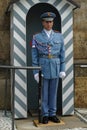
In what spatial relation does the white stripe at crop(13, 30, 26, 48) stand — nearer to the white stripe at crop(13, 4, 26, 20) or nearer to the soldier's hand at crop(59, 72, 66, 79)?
the white stripe at crop(13, 4, 26, 20)

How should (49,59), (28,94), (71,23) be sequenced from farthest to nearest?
(28,94)
(71,23)
(49,59)

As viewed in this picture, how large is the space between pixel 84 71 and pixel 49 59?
151 centimetres

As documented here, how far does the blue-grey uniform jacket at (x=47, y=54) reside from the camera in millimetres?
6609

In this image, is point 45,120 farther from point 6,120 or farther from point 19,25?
point 19,25

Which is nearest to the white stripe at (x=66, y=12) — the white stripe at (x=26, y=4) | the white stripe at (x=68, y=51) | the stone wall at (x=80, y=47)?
the white stripe at (x=68, y=51)

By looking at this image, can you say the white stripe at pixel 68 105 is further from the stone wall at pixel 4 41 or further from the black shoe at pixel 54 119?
the stone wall at pixel 4 41

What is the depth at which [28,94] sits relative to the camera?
299 inches

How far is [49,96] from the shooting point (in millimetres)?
6770

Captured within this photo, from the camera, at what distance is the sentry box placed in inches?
273

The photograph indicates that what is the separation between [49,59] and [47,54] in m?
0.09

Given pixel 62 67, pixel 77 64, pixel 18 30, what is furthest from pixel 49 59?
pixel 77 64

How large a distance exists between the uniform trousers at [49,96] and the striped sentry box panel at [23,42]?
1.44 ft

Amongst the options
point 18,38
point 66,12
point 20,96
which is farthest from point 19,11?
point 20,96

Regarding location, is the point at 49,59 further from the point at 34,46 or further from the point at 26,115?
the point at 26,115
